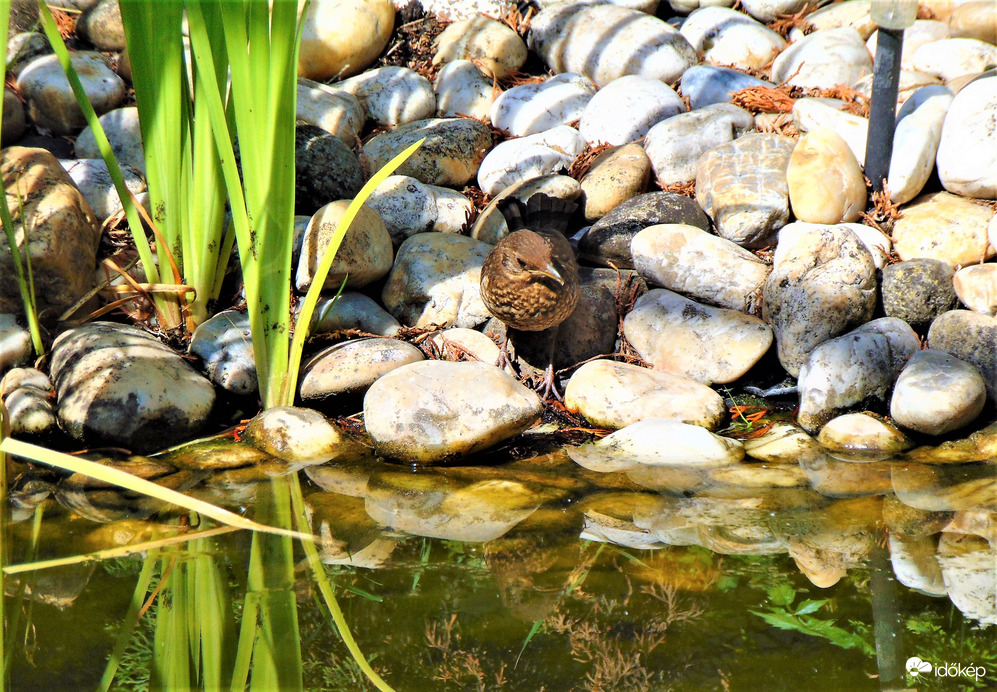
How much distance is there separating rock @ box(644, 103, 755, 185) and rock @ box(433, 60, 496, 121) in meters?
1.46

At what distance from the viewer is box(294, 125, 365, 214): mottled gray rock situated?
4641 millimetres

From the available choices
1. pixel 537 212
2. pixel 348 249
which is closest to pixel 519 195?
pixel 537 212

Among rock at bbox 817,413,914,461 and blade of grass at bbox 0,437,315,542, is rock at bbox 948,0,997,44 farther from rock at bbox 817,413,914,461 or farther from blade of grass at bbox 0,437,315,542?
blade of grass at bbox 0,437,315,542

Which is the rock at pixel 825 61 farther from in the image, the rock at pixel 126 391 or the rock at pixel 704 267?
the rock at pixel 126 391

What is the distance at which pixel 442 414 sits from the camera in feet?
11.2

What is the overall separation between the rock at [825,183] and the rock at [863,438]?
1.46 metres

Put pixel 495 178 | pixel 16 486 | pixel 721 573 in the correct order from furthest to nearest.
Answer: pixel 495 178
pixel 16 486
pixel 721 573

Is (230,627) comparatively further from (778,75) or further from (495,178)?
(778,75)

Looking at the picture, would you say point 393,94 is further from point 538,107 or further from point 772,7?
point 772,7

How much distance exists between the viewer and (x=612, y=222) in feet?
15.9

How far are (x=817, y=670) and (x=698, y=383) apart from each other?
2124 mm

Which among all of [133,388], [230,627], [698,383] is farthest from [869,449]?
[133,388]

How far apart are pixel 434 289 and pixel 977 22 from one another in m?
4.32

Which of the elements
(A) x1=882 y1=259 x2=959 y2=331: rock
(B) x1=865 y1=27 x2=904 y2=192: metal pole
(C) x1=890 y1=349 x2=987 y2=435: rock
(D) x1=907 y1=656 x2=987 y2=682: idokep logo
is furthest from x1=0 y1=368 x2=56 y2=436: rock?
(B) x1=865 y1=27 x2=904 y2=192: metal pole
